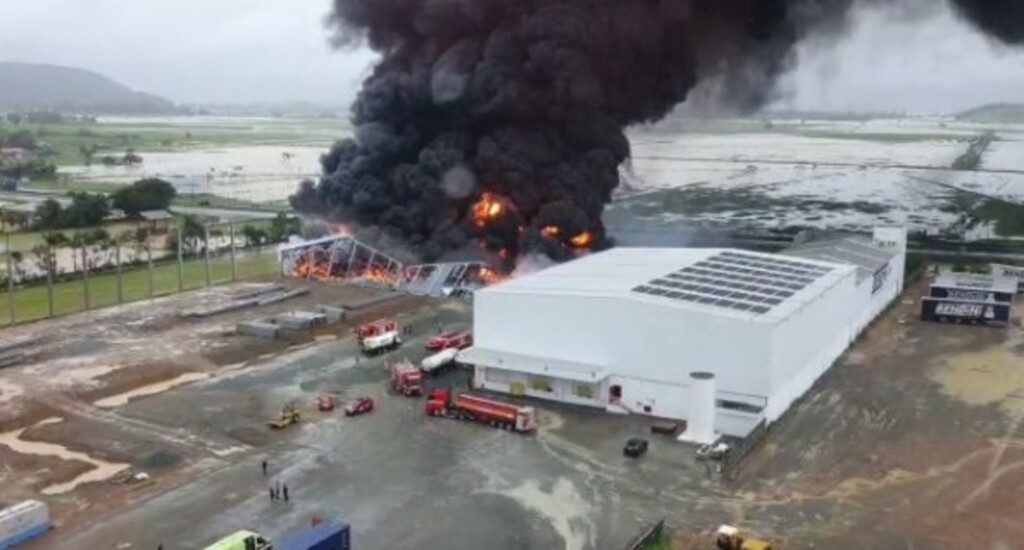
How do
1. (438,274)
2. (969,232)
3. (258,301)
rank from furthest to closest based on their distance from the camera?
(969,232), (438,274), (258,301)

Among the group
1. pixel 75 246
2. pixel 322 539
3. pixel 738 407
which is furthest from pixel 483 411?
pixel 75 246

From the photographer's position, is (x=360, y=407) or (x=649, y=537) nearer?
(x=649, y=537)

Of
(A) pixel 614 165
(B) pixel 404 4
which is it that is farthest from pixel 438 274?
(B) pixel 404 4

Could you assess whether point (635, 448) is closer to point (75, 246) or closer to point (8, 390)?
point (8, 390)

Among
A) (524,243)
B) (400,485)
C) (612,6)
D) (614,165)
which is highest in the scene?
(612,6)

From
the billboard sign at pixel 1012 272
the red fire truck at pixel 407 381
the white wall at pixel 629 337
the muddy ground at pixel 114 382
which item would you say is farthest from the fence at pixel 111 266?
the billboard sign at pixel 1012 272

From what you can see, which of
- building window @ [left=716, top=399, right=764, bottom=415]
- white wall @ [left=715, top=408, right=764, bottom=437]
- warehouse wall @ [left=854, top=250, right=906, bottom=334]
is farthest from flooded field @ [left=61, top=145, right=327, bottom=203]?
white wall @ [left=715, top=408, right=764, bottom=437]

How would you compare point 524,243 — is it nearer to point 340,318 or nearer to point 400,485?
point 340,318
